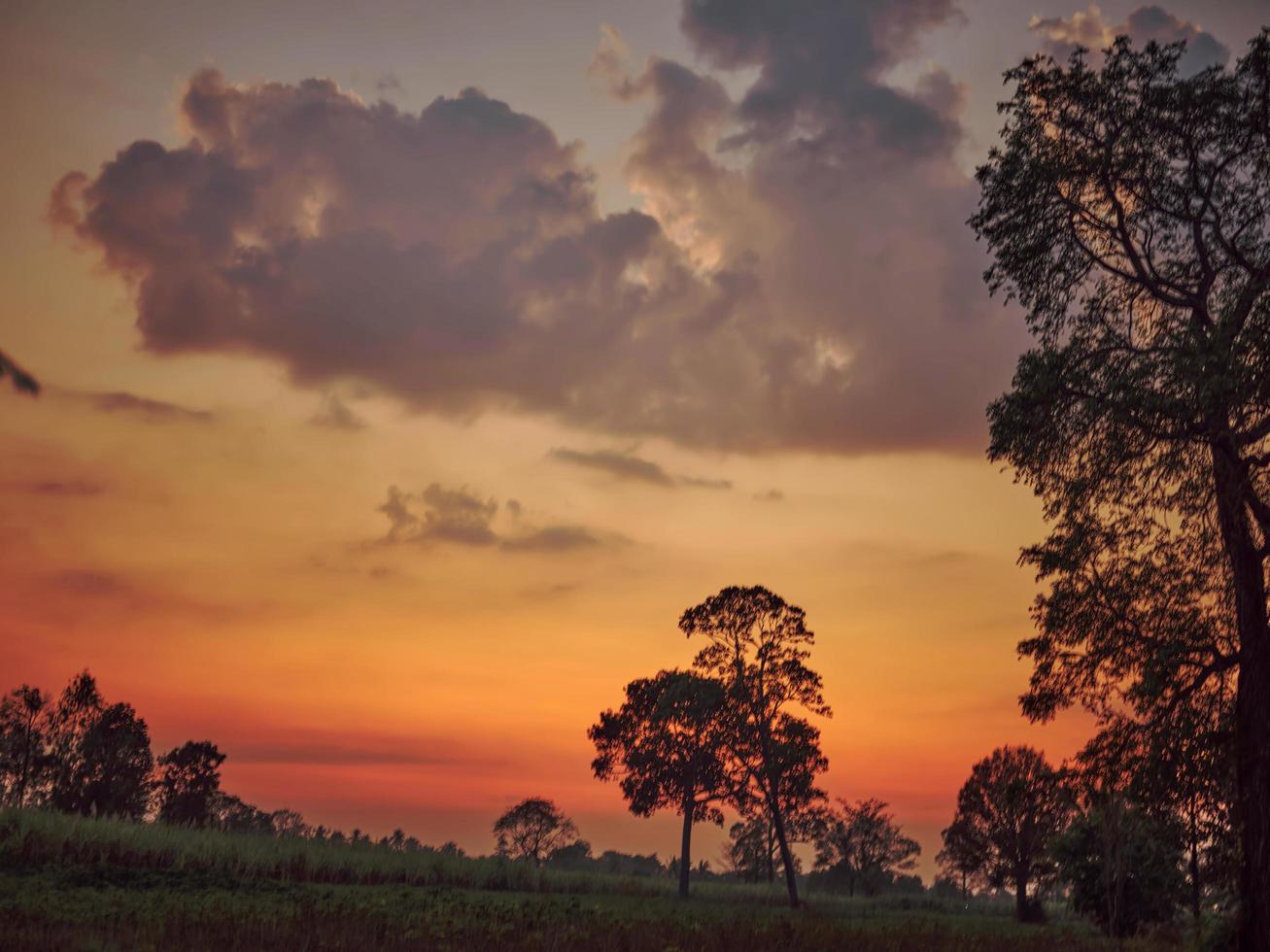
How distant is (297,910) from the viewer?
23469 millimetres

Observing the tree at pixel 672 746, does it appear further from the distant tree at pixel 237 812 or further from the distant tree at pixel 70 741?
the distant tree at pixel 237 812

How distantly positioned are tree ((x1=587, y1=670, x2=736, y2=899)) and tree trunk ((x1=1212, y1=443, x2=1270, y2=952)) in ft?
139

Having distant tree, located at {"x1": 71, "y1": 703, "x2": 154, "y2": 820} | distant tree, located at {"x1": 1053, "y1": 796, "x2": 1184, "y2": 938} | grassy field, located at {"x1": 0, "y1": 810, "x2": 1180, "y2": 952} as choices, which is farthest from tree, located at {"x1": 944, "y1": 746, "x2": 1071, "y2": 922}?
distant tree, located at {"x1": 71, "y1": 703, "x2": 154, "y2": 820}

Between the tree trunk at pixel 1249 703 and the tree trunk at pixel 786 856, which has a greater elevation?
the tree trunk at pixel 1249 703

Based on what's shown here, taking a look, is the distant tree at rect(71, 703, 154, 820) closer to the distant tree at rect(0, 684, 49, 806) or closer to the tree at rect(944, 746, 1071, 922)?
the distant tree at rect(0, 684, 49, 806)

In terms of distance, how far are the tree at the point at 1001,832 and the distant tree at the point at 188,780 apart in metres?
77.4

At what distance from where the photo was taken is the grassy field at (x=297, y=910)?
17625 mm

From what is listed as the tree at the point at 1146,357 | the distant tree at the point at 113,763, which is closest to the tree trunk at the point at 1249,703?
the tree at the point at 1146,357

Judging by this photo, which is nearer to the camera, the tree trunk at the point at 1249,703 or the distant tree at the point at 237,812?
the tree trunk at the point at 1249,703

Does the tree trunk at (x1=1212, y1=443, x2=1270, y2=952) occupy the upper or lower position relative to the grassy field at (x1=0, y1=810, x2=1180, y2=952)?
upper

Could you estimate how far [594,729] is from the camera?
73.0 metres

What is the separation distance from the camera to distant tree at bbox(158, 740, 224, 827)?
103m

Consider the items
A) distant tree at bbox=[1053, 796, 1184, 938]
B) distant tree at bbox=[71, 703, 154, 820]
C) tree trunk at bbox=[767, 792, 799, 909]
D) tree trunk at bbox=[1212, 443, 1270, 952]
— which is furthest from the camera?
distant tree at bbox=[71, 703, 154, 820]

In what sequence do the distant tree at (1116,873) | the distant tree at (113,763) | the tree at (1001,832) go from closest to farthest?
the distant tree at (1116,873) → the tree at (1001,832) → the distant tree at (113,763)
